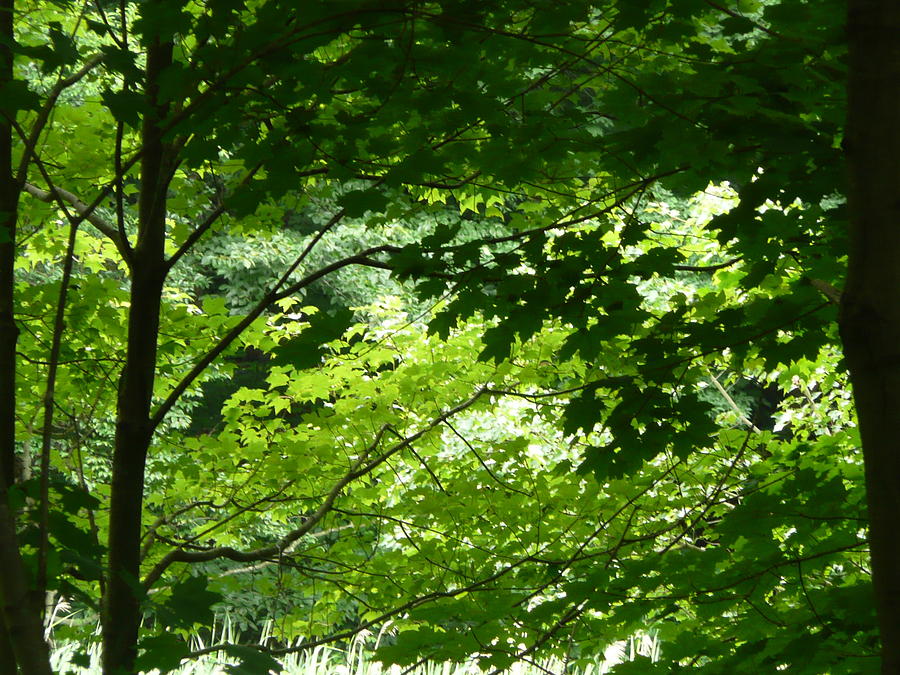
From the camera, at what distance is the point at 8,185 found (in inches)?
81.3

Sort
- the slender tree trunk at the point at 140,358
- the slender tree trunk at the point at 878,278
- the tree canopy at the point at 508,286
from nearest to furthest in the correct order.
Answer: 1. the slender tree trunk at the point at 878,278
2. the tree canopy at the point at 508,286
3. the slender tree trunk at the point at 140,358

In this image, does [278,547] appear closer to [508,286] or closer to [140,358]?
[140,358]

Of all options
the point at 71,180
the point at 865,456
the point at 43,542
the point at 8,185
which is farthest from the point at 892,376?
the point at 71,180

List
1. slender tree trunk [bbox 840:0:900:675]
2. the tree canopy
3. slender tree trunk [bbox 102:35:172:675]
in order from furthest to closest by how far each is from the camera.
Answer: slender tree trunk [bbox 102:35:172:675], the tree canopy, slender tree trunk [bbox 840:0:900:675]

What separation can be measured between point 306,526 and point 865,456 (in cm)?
240

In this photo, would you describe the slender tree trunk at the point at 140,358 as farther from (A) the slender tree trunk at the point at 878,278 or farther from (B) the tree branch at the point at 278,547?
(A) the slender tree trunk at the point at 878,278

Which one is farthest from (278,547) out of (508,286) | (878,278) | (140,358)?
(878,278)

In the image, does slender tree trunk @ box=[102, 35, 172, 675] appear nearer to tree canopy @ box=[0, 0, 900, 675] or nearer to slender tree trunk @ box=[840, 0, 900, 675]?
tree canopy @ box=[0, 0, 900, 675]

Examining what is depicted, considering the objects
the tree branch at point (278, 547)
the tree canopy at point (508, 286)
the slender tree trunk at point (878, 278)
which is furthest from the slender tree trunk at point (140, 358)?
the slender tree trunk at point (878, 278)

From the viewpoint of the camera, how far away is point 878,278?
0.91m

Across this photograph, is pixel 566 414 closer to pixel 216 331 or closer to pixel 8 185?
pixel 8 185

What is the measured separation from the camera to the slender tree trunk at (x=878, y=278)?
91 cm

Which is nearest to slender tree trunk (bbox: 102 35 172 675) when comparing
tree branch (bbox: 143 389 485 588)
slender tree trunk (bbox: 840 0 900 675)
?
tree branch (bbox: 143 389 485 588)

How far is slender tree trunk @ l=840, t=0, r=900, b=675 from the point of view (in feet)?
2.97
